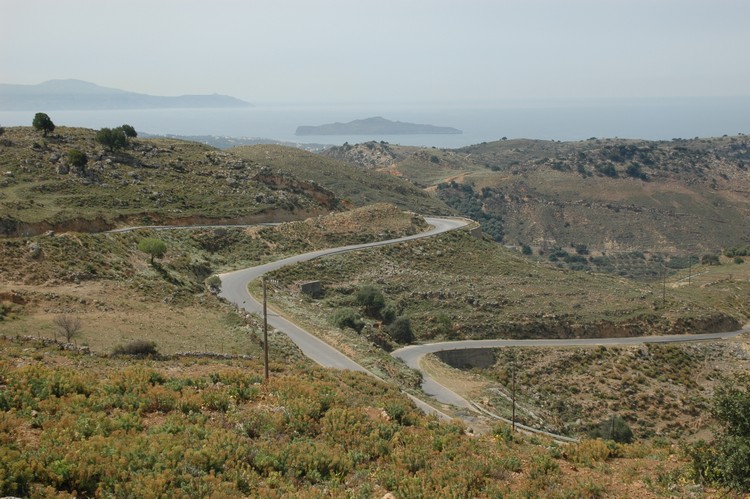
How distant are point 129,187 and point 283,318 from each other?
23.2m

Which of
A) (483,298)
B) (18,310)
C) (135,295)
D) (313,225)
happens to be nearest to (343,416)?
(18,310)


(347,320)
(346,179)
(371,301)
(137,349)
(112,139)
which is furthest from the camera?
(346,179)

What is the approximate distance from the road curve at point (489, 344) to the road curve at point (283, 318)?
4.01 m

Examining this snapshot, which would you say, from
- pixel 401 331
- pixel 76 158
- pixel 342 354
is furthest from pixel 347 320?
pixel 76 158

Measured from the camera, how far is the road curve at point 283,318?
2417 cm

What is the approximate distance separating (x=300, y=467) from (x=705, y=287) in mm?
52232

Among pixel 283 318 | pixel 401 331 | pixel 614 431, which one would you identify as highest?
pixel 283 318

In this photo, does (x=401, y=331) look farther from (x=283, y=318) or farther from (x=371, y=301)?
(x=283, y=318)

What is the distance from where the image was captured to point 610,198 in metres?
105

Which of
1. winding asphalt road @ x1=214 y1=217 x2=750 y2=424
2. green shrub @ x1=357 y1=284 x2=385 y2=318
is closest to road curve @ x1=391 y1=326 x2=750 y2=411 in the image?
winding asphalt road @ x1=214 y1=217 x2=750 y2=424

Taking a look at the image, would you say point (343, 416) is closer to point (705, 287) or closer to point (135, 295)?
point (135, 295)

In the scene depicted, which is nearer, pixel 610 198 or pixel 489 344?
pixel 489 344

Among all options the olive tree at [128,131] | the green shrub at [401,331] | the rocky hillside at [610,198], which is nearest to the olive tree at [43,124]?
the olive tree at [128,131]

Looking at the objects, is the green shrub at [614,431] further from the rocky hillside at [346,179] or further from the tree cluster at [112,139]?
the rocky hillside at [346,179]
